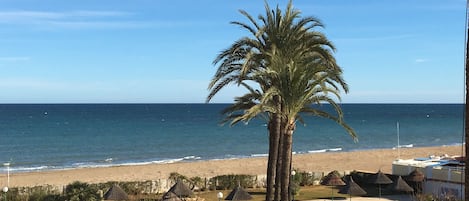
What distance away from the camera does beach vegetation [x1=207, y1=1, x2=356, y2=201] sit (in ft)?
62.3

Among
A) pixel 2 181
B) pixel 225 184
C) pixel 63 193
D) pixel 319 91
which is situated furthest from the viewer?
pixel 2 181

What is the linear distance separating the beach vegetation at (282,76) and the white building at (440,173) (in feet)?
32.9

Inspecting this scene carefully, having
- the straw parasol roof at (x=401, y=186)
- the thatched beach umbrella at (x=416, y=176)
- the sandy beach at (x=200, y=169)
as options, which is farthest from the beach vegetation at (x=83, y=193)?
the thatched beach umbrella at (x=416, y=176)

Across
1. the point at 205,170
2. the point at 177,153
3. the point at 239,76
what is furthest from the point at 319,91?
the point at 177,153

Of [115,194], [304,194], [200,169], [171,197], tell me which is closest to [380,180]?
[304,194]

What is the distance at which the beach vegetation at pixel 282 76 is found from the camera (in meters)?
19.0

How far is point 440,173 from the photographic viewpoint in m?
28.8

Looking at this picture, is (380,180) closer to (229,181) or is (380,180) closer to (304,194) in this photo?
(304,194)

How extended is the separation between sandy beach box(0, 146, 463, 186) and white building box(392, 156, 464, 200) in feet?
34.3

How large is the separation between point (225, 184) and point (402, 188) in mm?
9401

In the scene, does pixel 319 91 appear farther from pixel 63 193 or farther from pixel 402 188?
pixel 63 193

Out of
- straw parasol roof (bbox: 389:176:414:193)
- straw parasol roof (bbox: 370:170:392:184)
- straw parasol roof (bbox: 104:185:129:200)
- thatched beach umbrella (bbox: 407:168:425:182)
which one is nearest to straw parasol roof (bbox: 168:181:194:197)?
straw parasol roof (bbox: 104:185:129:200)

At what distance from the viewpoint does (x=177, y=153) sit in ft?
204

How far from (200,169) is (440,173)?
2113 cm
